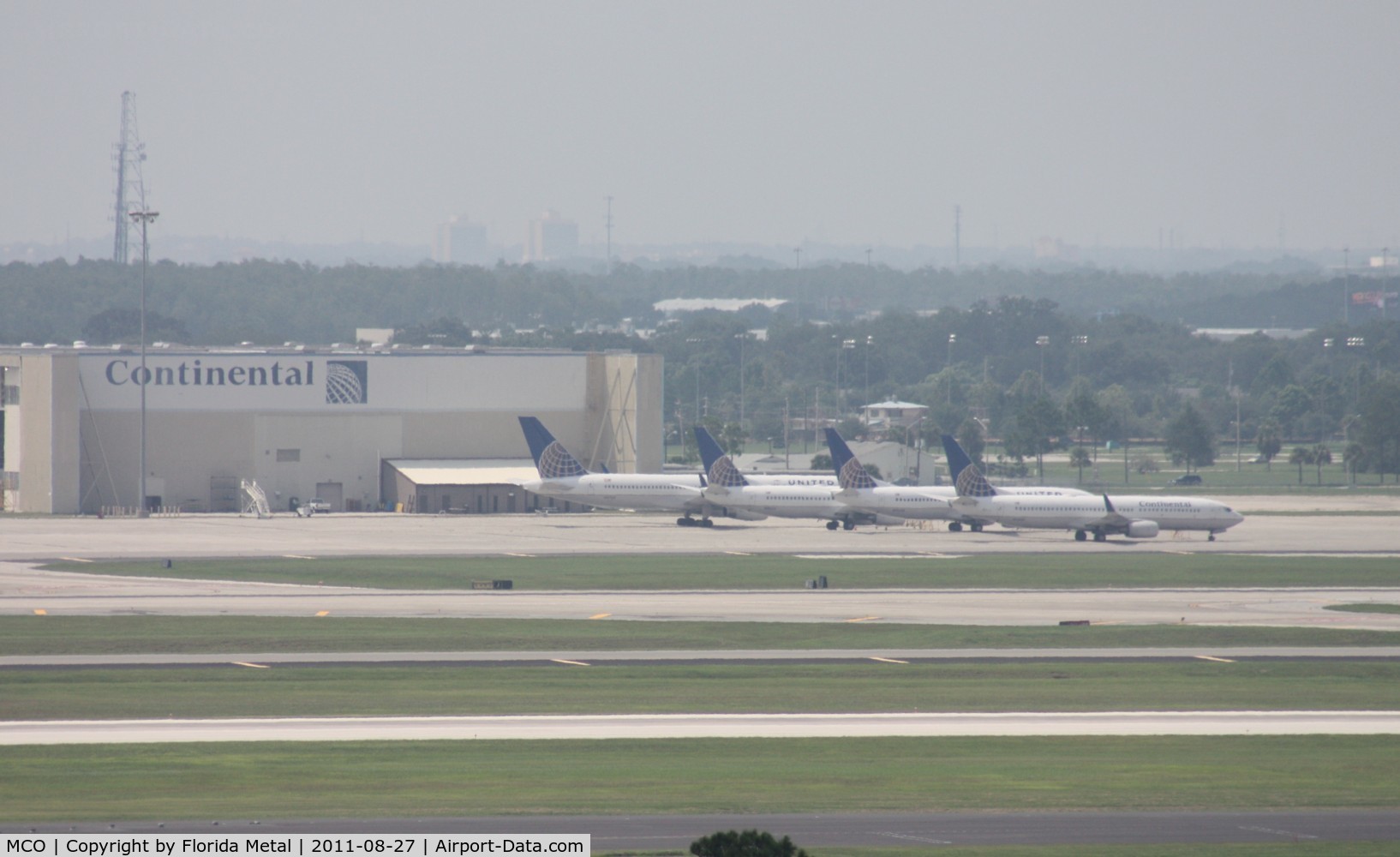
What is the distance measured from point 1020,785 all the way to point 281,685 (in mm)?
20305

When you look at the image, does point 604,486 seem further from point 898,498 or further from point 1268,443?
point 1268,443

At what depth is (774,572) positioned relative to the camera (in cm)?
7350

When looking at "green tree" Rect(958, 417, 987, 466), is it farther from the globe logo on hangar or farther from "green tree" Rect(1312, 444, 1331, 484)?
the globe logo on hangar

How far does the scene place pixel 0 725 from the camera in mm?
36875

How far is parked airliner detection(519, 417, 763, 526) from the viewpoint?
340 ft

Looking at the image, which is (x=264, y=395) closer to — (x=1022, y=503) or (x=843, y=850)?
(x=1022, y=503)

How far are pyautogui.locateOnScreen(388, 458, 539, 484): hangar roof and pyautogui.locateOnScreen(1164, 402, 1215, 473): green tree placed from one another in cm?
7254

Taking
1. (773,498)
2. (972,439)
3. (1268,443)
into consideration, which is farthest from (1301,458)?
(773,498)

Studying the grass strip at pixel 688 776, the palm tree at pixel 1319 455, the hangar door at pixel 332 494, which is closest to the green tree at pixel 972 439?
the palm tree at pixel 1319 455

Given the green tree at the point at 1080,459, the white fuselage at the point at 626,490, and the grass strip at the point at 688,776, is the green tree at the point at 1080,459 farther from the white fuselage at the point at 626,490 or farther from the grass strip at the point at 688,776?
the grass strip at the point at 688,776

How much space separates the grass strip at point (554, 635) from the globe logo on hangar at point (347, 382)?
2431 inches

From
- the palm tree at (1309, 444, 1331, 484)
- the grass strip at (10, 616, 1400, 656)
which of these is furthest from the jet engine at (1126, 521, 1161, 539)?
the palm tree at (1309, 444, 1331, 484)

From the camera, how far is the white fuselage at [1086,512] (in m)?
93.6

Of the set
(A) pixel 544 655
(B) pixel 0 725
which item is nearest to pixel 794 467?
(A) pixel 544 655
